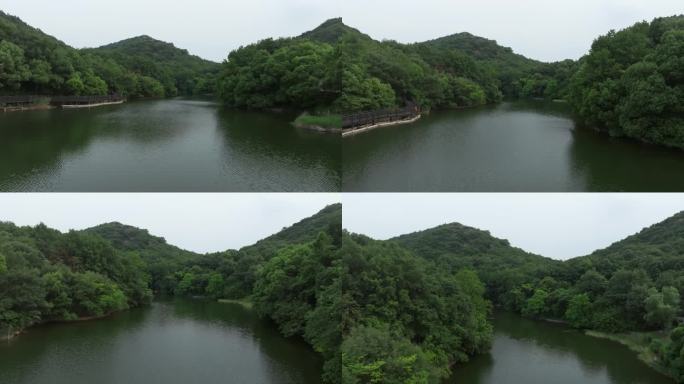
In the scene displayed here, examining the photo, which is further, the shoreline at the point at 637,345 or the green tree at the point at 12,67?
the green tree at the point at 12,67

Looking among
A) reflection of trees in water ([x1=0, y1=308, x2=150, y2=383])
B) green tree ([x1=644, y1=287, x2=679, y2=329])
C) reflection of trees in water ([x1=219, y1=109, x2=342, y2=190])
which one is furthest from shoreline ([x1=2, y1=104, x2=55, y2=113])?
green tree ([x1=644, y1=287, x2=679, y2=329])

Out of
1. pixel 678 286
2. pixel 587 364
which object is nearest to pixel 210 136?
pixel 587 364

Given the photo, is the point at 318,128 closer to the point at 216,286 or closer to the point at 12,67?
the point at 12,67

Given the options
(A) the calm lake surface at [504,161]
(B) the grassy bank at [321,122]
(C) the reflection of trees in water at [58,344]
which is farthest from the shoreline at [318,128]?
(C) the reflection of trees in water at [58,344]

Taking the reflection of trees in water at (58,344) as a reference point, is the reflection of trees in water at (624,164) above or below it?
above

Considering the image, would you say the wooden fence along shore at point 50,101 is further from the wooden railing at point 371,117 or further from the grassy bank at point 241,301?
the wooden railing at point 371,117

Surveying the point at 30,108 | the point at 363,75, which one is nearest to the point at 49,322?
the point at 30,108

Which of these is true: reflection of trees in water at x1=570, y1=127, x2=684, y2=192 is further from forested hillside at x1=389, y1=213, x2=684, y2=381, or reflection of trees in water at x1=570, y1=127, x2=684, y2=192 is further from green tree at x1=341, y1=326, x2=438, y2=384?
forested hillside at x1=389, y1=213, x2=684, y2=381
